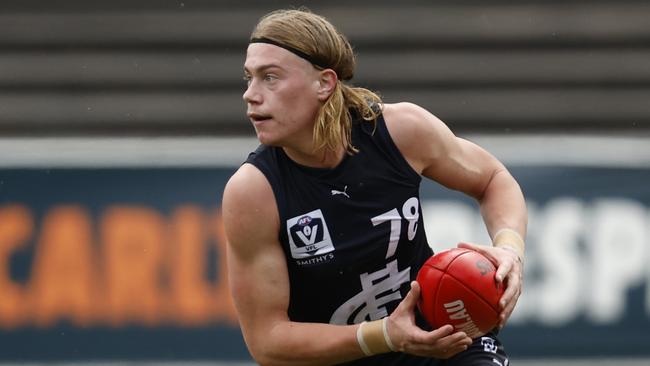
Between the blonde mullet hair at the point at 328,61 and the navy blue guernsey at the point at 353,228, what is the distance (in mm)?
51

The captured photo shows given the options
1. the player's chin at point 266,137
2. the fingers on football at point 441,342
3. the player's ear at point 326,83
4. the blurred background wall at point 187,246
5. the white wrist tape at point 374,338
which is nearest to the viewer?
the fingers on football at point 441,342

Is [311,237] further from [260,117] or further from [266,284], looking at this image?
[260,117]

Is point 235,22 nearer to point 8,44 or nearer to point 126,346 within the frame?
point 8,44

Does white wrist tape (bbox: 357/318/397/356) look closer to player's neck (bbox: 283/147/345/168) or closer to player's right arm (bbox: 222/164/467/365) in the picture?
player's right arm (bbox: 222/164/467/365)

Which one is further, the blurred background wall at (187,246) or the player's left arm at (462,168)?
the blurred background wall at (187,246)

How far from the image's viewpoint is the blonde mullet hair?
4.34m

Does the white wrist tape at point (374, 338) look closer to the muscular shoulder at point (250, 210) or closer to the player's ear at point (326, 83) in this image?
the muscular shoulder at point (250, 210)

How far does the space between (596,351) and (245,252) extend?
12.0 feet

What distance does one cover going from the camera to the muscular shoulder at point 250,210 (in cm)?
432

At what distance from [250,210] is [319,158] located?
305mm

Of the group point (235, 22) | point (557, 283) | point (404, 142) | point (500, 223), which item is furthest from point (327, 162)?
point (235, 22)

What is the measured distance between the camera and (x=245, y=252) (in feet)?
14.3

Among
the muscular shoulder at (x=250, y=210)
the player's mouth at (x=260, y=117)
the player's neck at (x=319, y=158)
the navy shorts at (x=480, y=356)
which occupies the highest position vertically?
the player's mouth at (x=260, y=117)

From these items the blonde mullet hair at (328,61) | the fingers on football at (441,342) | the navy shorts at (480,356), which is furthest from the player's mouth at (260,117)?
the navy shorts at (480,356)
